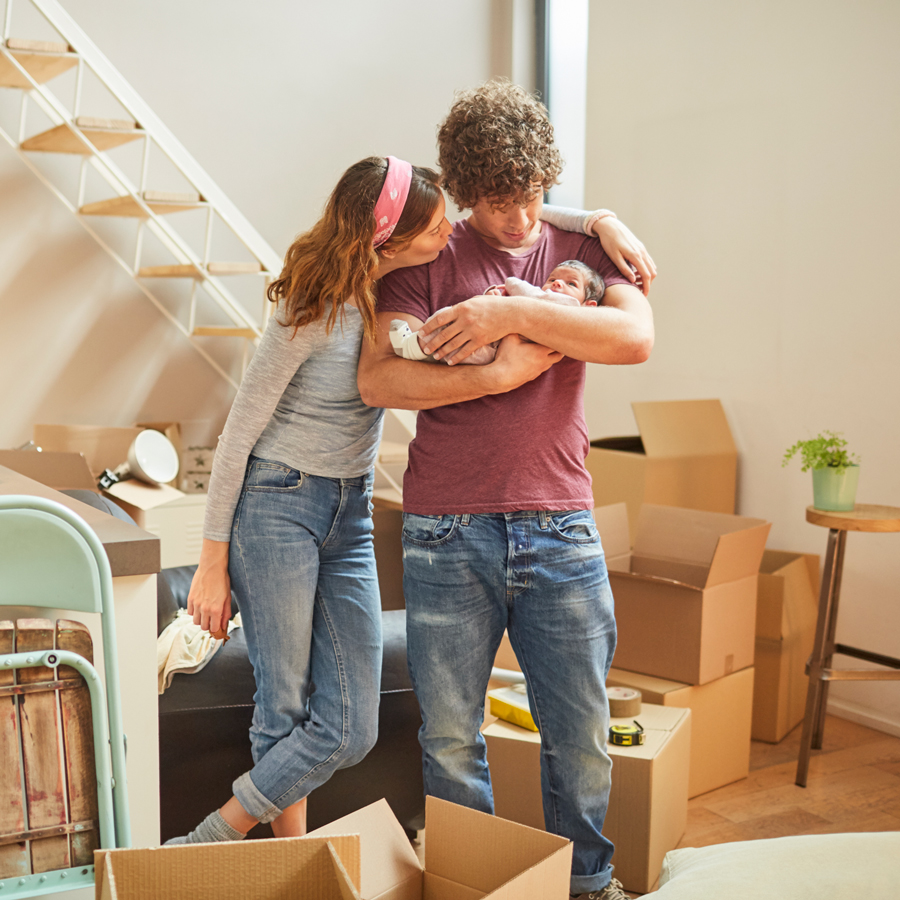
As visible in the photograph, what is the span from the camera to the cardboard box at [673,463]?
10.4 ft

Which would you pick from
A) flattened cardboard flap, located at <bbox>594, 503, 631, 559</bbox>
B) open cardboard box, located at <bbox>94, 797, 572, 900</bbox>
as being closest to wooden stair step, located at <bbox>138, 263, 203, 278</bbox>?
flattened cardboard flap, located at <bbox>594, 503, 631, 559</bbox>

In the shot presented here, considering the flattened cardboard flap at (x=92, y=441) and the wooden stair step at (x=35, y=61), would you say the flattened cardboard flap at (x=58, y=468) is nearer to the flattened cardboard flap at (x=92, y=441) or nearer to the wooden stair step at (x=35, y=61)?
the flattened cardboard flap at (x=92, y=441)

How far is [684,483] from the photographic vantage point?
328 centimetres

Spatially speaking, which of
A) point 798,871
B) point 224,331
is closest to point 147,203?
point 224,331

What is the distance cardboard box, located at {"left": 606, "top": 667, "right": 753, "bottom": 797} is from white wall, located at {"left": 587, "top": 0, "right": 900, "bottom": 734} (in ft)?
2.26

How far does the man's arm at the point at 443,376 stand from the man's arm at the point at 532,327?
2cm

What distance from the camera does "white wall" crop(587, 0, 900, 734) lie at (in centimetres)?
291

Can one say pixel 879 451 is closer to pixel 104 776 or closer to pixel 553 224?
pixel 553 224

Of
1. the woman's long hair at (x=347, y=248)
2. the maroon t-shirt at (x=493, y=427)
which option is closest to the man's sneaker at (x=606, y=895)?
the maroon t-shirt at (x=493, y=427)

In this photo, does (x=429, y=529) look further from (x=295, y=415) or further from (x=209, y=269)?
(x=209, y=269)

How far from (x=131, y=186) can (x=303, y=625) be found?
3.28 meters

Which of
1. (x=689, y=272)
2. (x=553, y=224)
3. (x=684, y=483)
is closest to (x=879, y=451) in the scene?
(x=684, y=483)

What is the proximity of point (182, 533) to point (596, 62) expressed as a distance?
2821 mm

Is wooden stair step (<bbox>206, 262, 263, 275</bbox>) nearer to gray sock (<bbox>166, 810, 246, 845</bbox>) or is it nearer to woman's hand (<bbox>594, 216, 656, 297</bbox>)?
woman's hand (<bbox>594, 216, 656, 297</bbox>)
